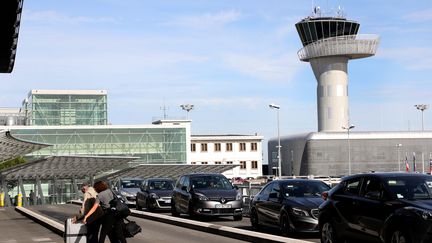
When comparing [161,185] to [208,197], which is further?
[161,185]

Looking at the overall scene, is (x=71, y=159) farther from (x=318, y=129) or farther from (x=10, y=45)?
(x=318, y=129)

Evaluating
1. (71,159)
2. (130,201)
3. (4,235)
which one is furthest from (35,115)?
(4,235)

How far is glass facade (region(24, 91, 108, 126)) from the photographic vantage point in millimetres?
122250

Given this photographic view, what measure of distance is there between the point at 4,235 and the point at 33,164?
3304cm

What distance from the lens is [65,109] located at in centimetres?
12312

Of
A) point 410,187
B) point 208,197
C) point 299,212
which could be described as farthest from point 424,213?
point 208,197

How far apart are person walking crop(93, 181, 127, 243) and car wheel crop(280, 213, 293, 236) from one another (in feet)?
18.4

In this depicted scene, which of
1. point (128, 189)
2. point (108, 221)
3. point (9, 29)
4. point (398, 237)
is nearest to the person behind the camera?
point (398, 237)

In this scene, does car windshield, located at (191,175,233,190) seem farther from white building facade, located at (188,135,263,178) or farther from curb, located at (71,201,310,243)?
white building facade, located at (188,135,263,178)

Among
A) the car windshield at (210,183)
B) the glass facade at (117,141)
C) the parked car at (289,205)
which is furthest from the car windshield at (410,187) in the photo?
the glass facade at (117,141)

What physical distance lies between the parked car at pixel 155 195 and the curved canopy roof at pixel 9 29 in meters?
9.89

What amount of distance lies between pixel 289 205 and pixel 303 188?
1490 mm

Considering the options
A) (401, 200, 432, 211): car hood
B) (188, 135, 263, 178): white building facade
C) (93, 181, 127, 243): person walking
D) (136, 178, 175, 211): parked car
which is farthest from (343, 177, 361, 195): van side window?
(188, 135, 263, 178): white building facade

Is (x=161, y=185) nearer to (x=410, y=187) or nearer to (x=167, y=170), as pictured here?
(x=410, y=187)
